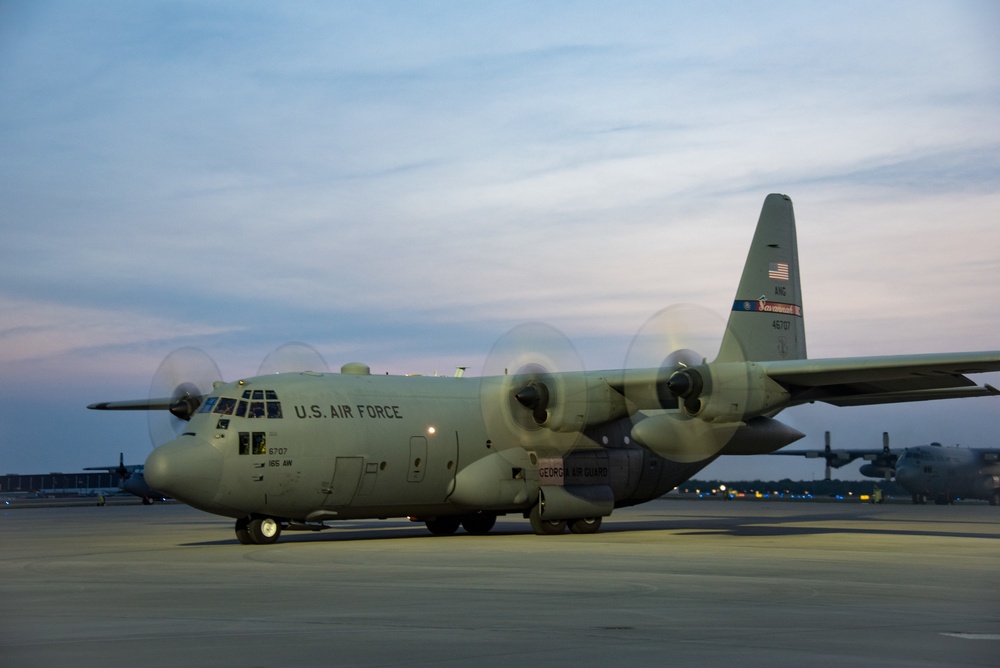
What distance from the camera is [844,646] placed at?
9594 millimetres

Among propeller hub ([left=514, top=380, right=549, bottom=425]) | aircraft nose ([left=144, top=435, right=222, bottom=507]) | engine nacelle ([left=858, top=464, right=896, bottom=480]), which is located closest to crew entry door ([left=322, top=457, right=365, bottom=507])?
aircraft nose ([left=144, top=435, right=222, bottom=507])

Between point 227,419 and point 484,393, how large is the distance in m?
7.16

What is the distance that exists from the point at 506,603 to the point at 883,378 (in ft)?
49.6

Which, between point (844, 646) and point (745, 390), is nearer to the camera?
point (844, 646)

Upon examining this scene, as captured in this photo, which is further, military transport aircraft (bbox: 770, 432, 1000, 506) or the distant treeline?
the distant treeline

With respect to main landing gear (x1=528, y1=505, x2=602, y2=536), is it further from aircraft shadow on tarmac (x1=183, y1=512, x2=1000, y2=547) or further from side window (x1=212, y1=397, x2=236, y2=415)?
side window (x1=212, y1=397, x2=236, y2=415)

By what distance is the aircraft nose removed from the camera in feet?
76.5

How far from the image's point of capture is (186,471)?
23.4 metres

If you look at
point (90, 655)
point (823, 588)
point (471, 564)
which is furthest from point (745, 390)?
point (90, 655)

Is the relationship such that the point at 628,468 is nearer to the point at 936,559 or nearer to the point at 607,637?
the point at 936,559

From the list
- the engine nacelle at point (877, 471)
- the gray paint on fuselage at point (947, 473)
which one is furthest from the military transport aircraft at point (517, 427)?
the engine nacelle at point (877, 471)

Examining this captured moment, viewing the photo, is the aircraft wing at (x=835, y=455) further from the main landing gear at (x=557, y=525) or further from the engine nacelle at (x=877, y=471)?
the main landing gear at (x=557, y=525)

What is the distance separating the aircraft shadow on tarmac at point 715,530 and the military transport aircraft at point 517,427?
86 cm

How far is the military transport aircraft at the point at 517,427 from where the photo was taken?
24.4m
